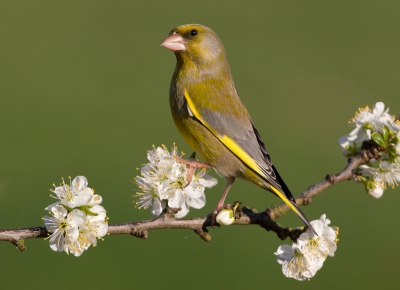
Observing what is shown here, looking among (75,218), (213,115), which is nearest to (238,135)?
(213,115)

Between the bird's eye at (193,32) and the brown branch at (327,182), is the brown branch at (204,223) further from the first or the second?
the bird's eye at (193,32)

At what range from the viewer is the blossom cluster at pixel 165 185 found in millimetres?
3535

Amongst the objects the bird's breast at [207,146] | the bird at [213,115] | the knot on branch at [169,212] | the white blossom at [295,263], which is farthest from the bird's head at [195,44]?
the white blossom at [295,263]

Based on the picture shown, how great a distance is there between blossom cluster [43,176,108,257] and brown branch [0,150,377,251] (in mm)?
65

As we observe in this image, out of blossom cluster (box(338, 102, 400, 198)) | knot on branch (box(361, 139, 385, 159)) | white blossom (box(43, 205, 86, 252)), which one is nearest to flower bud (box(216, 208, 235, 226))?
white blossom (box(43, 205, 86, 252))

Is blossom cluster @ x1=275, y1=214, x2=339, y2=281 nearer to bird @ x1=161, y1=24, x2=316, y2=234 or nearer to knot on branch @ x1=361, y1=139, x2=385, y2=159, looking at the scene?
bird @ x1=161, y1=24, x2=316, y2=234

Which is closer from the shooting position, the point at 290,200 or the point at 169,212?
the point at 169,212

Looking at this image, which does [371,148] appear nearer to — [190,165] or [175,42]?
[190,165]

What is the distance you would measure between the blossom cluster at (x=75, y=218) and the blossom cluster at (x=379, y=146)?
167cm

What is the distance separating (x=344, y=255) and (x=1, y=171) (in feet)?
13.7

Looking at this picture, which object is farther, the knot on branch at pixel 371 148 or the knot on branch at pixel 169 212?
the knot on branch at pixel 371 148

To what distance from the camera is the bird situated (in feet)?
13.5

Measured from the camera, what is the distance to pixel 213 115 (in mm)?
4242

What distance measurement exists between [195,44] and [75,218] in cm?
179
